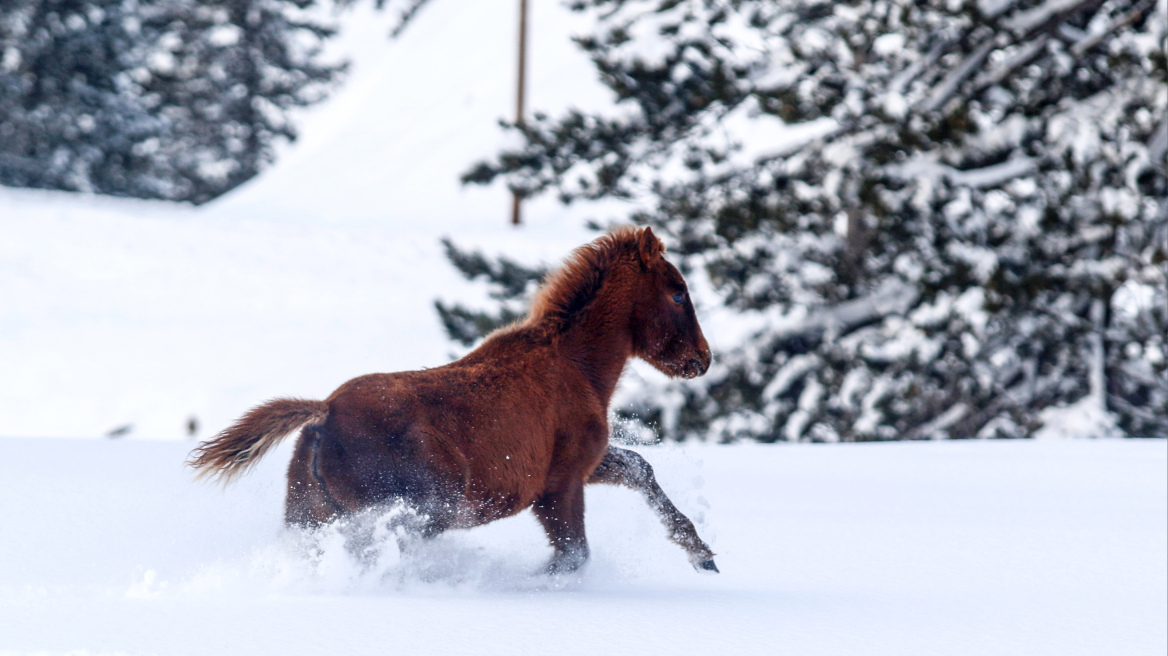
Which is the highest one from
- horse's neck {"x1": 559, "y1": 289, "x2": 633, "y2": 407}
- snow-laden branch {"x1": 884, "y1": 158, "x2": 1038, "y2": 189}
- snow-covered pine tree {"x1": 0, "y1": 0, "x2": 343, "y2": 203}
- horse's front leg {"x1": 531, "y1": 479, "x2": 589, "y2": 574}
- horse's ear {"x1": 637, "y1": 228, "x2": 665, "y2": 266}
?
horse's ear {"x1": 637, "y1": 228, "x2": 665, "y2": 266}

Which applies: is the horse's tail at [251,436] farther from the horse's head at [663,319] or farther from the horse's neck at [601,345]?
the horse's head at [663,319]

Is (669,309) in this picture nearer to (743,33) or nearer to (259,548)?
(259,548)

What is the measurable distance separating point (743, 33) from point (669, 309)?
60.2 feet

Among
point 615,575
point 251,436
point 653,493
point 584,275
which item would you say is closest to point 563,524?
point 615,575

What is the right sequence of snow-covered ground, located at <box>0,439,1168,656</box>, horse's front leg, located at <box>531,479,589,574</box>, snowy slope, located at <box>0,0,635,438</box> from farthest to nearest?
snowy slope, located at <box>0,0,635,438</box> → horse's front leg, located at <box>531,479,589,574</box> → snow-covered ground, located at <box>0,439,1168,656</box>

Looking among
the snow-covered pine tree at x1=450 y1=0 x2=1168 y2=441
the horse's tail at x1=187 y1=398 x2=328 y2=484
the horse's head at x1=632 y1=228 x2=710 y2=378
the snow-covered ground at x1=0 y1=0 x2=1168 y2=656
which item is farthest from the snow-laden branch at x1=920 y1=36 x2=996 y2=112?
the horse's tail at x1=187 y1=398 x2=328 y2=484

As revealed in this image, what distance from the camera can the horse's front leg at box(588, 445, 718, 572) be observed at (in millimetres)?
3803

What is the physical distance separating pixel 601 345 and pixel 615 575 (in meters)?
0.77

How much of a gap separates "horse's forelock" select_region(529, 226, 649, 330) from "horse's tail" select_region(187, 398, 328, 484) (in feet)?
3.07

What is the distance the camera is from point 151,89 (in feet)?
99.3

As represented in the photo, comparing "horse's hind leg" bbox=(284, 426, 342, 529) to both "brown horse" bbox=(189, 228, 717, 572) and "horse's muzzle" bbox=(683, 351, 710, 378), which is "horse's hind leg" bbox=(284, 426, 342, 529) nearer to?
"brown horse" bbox=(189, 228, 717, 572)

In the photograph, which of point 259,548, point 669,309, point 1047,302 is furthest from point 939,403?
point 259,548

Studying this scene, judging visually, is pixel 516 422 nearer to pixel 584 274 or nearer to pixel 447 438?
pixel 447 438

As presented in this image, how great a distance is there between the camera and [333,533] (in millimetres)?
3137
